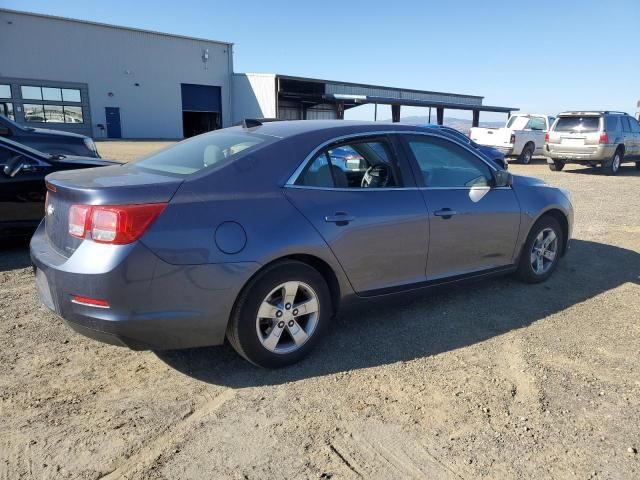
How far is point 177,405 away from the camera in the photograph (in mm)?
2893

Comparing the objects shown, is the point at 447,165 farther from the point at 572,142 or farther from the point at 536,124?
the point at 536,124

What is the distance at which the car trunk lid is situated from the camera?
9.04 ft

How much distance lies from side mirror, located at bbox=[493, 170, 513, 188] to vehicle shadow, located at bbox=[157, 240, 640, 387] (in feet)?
3.37

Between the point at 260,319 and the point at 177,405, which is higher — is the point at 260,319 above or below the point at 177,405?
above

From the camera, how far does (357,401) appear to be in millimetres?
2945

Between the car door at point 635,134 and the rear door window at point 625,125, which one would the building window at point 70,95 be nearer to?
the rear door window at point 625,125

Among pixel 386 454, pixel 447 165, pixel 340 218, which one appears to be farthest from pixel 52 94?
pixel 386 454

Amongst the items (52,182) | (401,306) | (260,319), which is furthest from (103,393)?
(401,306)

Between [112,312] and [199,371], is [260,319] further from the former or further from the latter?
[112,312]

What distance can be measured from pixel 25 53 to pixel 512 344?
37427 mm

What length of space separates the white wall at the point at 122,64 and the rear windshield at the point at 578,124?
3112cm

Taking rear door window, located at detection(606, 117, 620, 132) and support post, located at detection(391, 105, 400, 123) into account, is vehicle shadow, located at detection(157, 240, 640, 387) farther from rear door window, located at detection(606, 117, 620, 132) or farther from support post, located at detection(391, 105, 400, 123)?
support post, located at detection(391, 105, 400, 123)

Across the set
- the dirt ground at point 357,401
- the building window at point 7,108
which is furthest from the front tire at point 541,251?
the building window at point 7,108

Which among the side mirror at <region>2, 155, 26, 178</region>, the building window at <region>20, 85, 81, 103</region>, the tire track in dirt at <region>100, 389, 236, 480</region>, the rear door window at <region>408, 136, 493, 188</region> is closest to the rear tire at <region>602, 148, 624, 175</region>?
the rear door window at <region>408, 136, 493, 188</region>
